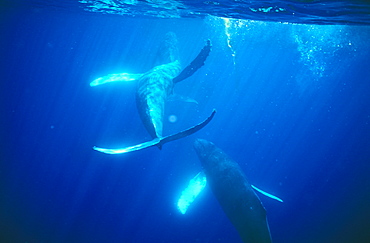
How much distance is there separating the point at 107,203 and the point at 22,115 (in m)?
23.6

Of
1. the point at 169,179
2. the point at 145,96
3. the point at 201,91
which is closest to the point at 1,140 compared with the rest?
the point at 169,179

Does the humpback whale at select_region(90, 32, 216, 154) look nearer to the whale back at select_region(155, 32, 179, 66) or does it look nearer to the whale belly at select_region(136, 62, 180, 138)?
the whale belly at select_region(136, 62, 180, 138)

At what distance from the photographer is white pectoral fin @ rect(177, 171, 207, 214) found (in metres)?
8.98

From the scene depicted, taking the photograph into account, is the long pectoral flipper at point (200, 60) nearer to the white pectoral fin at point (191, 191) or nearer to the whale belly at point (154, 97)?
the whale belly at point (154, 97)

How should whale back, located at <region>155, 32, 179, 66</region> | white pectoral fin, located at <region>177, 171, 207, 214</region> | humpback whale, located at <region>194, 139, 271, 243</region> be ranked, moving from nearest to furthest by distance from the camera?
humpback whale, located at <region>194, 139, 271, 243</region> < white pectoral fin, located at <region>177, 171, 207, 214</region> < whale back, located at <region>155, 32, 179, 66</region>

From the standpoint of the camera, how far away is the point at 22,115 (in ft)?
109

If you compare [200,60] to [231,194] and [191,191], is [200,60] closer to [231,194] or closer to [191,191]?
[231,194]

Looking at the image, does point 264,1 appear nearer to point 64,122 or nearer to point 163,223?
point 163,223

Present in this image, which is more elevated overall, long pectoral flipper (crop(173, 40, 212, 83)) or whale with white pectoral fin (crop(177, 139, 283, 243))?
long pectoral flipper (crop(173, 40, 212, 83))

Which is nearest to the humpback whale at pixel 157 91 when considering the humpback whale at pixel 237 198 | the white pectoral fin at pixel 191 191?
the humpback whale at pixel 237 198

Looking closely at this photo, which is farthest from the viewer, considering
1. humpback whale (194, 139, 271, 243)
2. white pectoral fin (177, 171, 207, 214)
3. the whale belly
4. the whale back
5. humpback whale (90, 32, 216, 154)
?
the whale back

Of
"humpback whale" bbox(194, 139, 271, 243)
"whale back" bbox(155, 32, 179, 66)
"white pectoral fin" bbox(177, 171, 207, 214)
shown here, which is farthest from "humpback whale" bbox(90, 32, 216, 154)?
"white pectoral fin" bbox(177, 171, 207, 214)

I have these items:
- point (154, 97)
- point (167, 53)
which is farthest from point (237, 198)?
point (167, 53)

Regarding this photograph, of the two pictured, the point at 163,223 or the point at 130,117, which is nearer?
the point at 163,223
